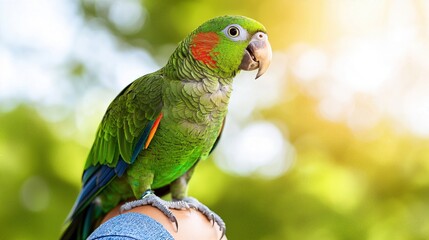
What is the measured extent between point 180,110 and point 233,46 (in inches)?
6.8

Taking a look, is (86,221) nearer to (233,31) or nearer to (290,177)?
(233,31)

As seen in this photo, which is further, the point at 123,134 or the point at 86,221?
the point at 86,221

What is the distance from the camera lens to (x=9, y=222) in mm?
3346

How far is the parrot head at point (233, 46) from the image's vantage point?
1055 mm

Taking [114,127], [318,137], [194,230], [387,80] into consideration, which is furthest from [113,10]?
[194,230]

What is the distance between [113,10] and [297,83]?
1446 millimetres

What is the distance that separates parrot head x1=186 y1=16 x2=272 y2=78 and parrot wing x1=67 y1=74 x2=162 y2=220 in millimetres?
127

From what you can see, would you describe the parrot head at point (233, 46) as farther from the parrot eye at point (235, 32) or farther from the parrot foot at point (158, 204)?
the parrot foot at point (158, 204)

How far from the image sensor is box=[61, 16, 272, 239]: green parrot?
106cm

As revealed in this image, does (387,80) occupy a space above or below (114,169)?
above

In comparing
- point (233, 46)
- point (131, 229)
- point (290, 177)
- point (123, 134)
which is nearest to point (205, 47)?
point (233, 46)

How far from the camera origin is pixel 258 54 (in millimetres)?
1050

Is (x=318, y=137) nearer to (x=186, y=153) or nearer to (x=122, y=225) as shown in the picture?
(x=186, y=153)

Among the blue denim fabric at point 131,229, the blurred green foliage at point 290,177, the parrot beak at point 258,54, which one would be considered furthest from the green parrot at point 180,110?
the blurred green foliage at point 290,177
